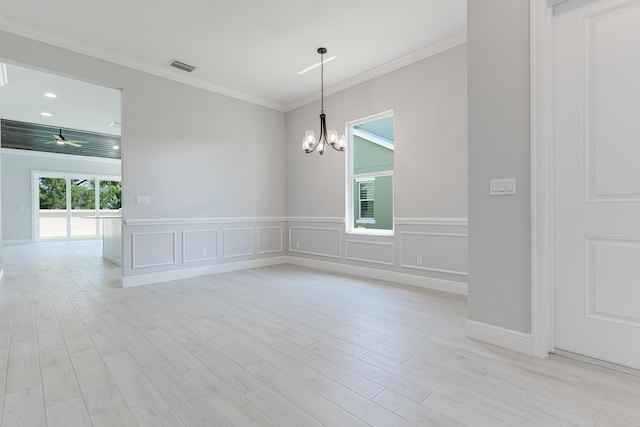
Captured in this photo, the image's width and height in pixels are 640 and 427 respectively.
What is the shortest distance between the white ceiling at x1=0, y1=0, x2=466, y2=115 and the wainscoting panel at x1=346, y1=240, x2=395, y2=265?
8.63ft

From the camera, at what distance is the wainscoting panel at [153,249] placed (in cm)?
411

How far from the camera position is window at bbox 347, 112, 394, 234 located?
14.7ft

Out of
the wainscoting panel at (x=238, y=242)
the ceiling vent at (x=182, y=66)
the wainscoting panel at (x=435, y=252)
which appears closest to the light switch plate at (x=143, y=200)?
the wainscoting panel at (x=238, y=242)

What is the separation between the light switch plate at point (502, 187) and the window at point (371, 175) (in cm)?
222

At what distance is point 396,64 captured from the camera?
13.4 feet

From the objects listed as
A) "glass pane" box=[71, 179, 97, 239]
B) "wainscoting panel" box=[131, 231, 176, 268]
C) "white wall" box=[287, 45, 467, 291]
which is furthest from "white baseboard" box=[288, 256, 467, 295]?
"glass pane" box=[71, 179, 97, 239]

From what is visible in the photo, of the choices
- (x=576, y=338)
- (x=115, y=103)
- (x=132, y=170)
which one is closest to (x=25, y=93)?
(x=115, y=103)

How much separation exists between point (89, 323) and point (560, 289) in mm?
3875

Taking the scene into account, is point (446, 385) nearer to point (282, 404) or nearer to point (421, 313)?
point (282, 404)

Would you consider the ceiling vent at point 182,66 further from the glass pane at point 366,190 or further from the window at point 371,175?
the glass pane at point 366,190

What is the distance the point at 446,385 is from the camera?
1.67 metres

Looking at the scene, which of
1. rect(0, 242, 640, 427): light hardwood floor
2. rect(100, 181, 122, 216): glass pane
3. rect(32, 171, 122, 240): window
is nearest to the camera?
rect(0, 242, 640, 427): light hardwood floor

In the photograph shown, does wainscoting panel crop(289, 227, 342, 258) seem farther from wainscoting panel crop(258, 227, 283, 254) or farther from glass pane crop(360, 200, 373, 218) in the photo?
glass pane crop(360, 200, 373, 218)

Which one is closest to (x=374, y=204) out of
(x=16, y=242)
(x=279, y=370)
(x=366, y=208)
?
(x=366, y=208)
